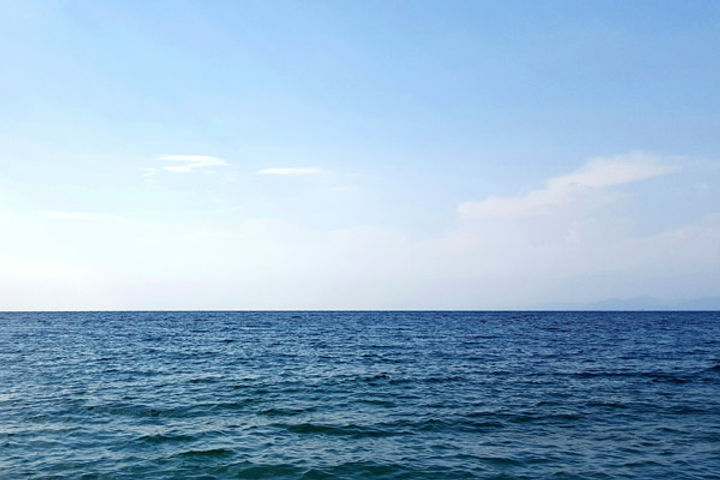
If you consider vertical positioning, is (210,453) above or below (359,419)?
above

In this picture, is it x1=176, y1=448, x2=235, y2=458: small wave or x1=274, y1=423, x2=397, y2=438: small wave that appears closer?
x1=176, y1=448, x2=235, y2=458: small wave

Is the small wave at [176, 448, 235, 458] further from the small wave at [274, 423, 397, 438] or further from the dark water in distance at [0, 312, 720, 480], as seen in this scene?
the small wave at [274, 423, 397, 438]

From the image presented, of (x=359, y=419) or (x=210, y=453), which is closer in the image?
(x=210, y=453)

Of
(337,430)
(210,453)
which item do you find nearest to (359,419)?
(337,430)

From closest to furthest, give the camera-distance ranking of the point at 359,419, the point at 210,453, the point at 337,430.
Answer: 1. the point at 210,453
2. the point at 337,430
3. the point at 359,419

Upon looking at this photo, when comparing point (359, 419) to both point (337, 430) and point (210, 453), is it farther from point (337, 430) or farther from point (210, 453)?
point (210, 453)

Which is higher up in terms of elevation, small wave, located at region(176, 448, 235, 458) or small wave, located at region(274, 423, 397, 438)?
small wave, located at region(176, 448, 235, 458)

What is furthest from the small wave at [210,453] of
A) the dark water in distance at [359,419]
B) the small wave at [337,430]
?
the small wave at [337,430]

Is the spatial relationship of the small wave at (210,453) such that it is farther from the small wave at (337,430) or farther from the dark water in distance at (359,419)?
the small wave at (337,430)

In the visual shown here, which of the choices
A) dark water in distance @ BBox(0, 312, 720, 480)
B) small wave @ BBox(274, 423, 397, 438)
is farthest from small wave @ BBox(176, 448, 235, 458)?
small wave @ BBox(274, 423, 397, 438)

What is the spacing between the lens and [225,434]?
750 inches

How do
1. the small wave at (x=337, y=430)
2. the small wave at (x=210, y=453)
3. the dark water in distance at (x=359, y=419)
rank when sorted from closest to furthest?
the dark water in distance at (x=359, y=419) < the small wave at (x=210, y=453) < the small wave at (x=337, y=430)

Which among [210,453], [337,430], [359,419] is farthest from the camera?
[359,419]

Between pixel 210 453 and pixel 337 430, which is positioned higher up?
pixel 210 453
